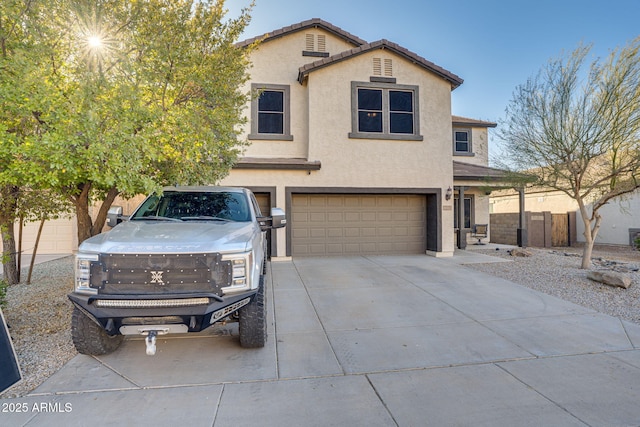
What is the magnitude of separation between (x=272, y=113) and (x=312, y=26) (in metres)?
3.66

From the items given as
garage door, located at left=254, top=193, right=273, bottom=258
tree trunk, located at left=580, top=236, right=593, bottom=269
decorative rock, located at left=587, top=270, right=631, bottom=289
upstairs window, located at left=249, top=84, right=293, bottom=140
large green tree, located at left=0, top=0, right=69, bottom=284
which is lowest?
decorative rock, located at left=587, top=270, right=631, bottom=289

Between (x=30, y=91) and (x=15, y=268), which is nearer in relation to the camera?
(x=30, y=91)

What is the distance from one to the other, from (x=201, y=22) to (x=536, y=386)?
25.0 ft

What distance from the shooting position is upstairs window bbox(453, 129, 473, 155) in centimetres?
1574

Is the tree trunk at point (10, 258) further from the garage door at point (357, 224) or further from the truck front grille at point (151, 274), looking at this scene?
the garage door at point (357, 224)

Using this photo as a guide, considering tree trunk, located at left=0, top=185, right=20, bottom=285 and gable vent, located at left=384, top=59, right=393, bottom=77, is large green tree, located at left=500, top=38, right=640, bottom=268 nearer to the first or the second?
gable vent, located at left=384, top=59, right=393, bottom=77

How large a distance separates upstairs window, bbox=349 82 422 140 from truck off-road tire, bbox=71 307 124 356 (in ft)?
28.8

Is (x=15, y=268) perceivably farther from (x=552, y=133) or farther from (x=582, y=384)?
(x=552, y=133)

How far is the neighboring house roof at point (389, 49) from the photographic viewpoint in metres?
10.4

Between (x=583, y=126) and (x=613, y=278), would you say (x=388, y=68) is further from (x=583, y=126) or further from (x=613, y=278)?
(x=613, y=278)

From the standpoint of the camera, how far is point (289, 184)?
10391 millimetres

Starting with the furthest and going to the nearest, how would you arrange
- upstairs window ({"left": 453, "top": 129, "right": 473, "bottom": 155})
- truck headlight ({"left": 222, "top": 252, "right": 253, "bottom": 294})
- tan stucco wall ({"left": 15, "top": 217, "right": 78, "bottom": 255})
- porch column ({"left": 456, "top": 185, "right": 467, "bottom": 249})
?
upstairs window ({"left": 453, "top": 129, "right": 473, "bottom": 155}) → porch column ({"left": 456, "top": 185, "right": 467, "bottom": 249}) → tan stucco wall ({"left": 15, "top": 217, "right": 78, "bottom": 255}) → truck headlight ({"left": 222, "top": 252, "right": 253, "bottom": 294})

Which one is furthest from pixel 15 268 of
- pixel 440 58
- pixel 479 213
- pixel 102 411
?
pixel 479 213

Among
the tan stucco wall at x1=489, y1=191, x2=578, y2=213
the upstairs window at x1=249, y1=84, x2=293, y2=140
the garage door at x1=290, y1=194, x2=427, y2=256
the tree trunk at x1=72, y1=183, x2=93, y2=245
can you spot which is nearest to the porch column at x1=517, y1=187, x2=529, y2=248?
the tan stucco wall at x1=489, y1=191, x2=578, y2=213
